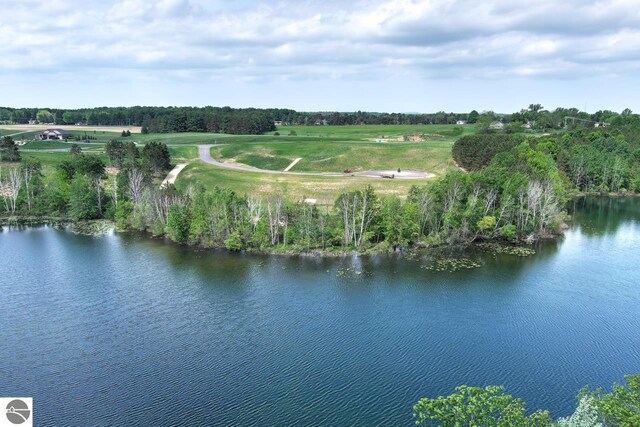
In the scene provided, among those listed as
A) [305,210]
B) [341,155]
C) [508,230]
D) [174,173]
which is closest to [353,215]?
[305,210]

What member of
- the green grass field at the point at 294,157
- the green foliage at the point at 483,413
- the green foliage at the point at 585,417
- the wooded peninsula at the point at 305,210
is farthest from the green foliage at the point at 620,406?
the green grass field at the point at 294,157

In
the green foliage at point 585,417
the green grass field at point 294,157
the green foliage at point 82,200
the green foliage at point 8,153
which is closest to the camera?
the green foliage at point 585,417

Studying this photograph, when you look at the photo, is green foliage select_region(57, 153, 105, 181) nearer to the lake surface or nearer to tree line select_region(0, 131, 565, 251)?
tree line select_region(0, 131, 565, 251)

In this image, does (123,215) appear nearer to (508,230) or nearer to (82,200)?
(82,200)

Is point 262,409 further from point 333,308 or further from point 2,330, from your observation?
point 2,330

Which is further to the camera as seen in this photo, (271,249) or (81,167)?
(81,167)

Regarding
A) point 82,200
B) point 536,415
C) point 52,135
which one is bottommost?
point 536,415

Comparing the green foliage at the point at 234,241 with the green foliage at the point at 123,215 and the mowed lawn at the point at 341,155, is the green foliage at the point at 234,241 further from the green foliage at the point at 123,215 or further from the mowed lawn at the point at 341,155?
the mowed lawn at the point at 341,155

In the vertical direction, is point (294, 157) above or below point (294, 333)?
above

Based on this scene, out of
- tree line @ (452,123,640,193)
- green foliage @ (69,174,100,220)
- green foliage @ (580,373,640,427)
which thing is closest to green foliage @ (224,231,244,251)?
green foliage @ (69,174,100,220)
